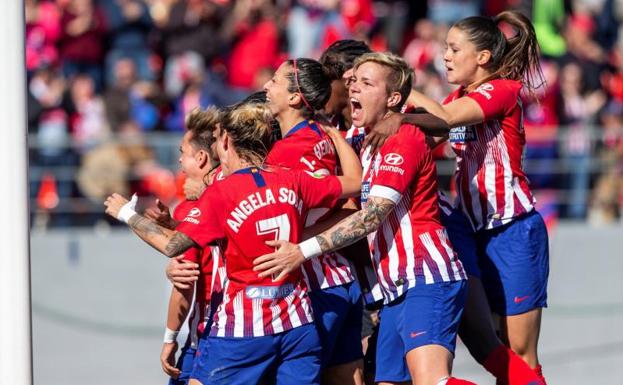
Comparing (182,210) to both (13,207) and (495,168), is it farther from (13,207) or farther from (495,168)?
(495,168)

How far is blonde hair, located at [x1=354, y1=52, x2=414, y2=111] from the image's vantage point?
216 inches

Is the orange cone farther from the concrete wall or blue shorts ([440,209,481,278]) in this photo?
blue shorts ([440,209,481,278])

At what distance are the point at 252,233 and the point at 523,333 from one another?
180cm

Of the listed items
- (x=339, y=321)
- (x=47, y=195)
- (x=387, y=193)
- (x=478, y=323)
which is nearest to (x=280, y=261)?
(x=387, y=193)

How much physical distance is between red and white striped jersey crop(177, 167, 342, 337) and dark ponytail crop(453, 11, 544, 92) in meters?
1.33

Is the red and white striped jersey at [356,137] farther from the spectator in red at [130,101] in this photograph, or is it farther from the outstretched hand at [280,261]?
the spectator in red at [130,101]

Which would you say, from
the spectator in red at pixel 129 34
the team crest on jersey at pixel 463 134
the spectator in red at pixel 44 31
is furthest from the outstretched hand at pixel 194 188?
the spectator in red at pixel 44 31

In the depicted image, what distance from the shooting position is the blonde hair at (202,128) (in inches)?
227

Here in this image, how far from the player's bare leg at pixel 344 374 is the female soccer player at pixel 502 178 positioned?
69 centimetres

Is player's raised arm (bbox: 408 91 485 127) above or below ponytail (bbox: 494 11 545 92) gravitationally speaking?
below

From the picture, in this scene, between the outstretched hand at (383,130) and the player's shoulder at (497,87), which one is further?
the player's shoulder at (497,87)

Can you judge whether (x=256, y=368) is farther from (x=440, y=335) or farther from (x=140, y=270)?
(x=140, y=270)

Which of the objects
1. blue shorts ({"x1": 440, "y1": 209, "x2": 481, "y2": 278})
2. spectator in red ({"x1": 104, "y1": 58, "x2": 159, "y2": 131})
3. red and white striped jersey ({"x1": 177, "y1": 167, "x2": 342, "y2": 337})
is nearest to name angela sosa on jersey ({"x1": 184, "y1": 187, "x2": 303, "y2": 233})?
red and white striped jersey ({"x1": 177, "y1": 167, "x2": 342, "y2": 337})

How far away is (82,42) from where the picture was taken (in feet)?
43.3
